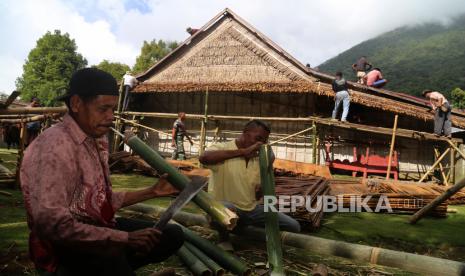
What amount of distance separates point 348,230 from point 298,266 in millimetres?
2073

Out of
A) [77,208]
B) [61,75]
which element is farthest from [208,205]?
[61,75]

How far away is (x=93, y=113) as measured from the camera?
1.99 m

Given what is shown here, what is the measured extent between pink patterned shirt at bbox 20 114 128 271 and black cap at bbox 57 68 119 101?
0.17 metres

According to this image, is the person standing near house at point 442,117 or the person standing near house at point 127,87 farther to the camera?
the person standing near house at point 127,87

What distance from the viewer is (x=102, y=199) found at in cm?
207

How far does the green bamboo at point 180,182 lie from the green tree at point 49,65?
40787 mm

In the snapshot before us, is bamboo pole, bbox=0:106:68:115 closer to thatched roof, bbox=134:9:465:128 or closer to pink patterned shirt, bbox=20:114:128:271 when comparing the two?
pink patterned shirt, bbox=20:114:128:271

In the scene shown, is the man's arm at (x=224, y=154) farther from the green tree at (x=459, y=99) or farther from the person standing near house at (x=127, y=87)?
the green tree at (x=459, y=99)

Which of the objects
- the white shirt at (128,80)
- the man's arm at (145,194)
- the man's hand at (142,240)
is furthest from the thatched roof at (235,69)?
the man's hand at (142,240)

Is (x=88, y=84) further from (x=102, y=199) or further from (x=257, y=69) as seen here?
(x=257, y=69)

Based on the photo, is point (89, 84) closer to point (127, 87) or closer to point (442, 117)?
point (442, 117)

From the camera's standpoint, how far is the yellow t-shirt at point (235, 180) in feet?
13.5

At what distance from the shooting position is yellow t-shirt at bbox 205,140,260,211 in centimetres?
411

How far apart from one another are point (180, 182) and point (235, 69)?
12.9m
